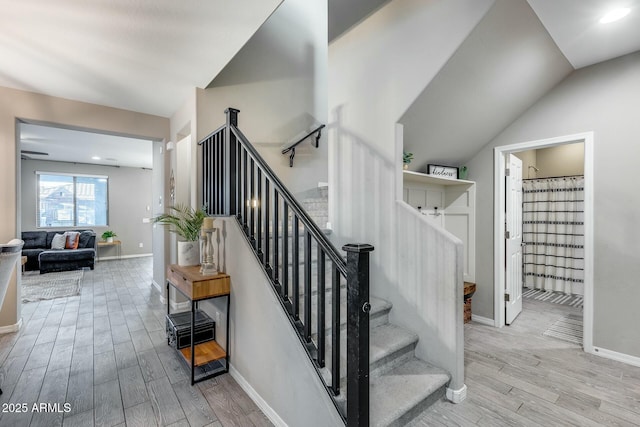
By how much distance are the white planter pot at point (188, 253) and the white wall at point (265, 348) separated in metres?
0.36

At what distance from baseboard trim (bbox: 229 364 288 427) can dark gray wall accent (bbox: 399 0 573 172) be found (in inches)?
93.7

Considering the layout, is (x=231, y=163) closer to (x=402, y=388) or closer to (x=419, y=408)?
(x=402, y=388)

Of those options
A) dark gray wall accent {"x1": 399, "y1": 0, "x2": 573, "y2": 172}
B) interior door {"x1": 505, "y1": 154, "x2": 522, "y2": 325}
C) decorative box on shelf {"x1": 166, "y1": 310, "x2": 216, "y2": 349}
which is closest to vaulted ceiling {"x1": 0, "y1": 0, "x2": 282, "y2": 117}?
dark gray wall accent {"x1": 399, "y1": 0, "x2": 573, "y2": 172}

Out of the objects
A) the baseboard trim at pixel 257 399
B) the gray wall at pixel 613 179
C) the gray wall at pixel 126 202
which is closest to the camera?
the baseboard trim at pixel 257 399

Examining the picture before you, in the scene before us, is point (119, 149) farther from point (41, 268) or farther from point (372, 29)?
point (372, 29)

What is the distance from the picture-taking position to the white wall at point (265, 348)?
5.06 feet

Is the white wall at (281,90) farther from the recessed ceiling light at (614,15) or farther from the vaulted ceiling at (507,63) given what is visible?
the recessed ceiling light at (614,15)

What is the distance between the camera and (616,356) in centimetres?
260

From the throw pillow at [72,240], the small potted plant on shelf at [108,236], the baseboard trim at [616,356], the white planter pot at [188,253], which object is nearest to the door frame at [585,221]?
the baseboard trim at [616,356]

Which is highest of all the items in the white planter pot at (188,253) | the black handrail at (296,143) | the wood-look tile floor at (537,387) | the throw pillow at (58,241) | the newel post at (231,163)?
the black handrail at (296,143)

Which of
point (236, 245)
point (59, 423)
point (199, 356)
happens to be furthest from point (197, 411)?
point (236, 245)

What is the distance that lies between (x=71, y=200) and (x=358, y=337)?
932 cm

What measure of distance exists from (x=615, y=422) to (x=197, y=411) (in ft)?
8.93

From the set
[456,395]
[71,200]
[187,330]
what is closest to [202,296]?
[187,330]
